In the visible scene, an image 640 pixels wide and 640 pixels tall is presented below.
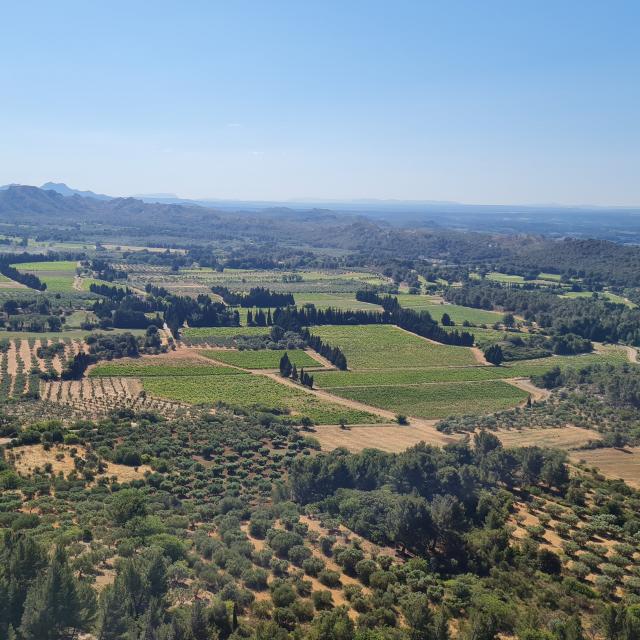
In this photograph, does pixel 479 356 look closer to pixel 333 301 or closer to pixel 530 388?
pixel 530 388

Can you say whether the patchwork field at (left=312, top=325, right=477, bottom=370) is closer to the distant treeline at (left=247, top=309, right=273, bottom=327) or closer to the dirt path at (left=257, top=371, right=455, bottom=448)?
the distant treeline at (left=247, top=309, right=273, bottom=327)

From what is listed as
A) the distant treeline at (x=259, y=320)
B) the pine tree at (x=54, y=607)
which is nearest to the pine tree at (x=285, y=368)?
the distant treeline at (x=259, y=320)

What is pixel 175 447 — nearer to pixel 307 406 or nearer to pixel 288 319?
pixel 307 406

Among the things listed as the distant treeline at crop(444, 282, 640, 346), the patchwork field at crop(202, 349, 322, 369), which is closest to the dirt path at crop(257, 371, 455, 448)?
the patchwork field at crop(202, 349, 322, 369)

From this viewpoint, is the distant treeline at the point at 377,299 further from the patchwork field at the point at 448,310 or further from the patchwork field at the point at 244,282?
the patchwork field at the point at 244,282

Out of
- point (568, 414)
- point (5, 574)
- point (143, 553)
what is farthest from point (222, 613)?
point (568, 414)
